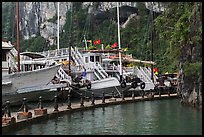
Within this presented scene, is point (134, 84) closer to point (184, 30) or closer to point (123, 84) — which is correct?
point (123, 84)

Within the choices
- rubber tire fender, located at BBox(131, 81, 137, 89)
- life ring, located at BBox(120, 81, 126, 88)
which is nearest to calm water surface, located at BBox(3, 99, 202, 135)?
life ring, located at BBox(120, 81, 126, 88)

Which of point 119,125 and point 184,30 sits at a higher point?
point 184,30

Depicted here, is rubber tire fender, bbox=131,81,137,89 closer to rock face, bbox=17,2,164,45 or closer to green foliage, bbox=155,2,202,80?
green foliage, bbox=155,2,202,80

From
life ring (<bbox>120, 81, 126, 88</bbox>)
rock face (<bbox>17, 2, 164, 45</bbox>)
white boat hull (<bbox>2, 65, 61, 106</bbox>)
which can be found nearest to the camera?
white boat hull (<bbox>2, 65, 61, 106</bbox>)

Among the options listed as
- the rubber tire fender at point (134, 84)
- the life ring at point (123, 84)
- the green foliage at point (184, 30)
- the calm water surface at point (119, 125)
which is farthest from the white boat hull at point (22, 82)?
the green foliage at point (184, 30)

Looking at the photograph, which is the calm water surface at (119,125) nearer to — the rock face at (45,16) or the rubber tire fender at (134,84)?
the rubber tire fender at (134,84)

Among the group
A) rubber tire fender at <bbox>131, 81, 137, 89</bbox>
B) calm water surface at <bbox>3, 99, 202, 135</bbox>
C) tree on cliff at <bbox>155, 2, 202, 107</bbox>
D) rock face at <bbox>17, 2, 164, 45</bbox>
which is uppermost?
rock face at <bbox>17, 2, 164, 45</bbox>

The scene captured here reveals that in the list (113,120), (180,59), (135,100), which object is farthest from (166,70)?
(113,120)

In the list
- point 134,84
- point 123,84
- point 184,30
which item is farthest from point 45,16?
point 184,30

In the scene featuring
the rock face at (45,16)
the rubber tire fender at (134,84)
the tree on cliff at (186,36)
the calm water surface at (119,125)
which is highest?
the rock face at (45,16)

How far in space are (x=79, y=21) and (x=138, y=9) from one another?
16185 millimetres

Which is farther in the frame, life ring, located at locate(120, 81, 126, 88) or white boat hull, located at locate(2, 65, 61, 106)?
life ring, located at locate(120, 81, 126, 88)

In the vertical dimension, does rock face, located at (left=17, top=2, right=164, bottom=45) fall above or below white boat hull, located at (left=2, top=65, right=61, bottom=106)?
above

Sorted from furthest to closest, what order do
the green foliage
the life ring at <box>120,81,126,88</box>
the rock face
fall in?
the rock face, the life ring at <box>120,81,126,88</box>, the green foliage
